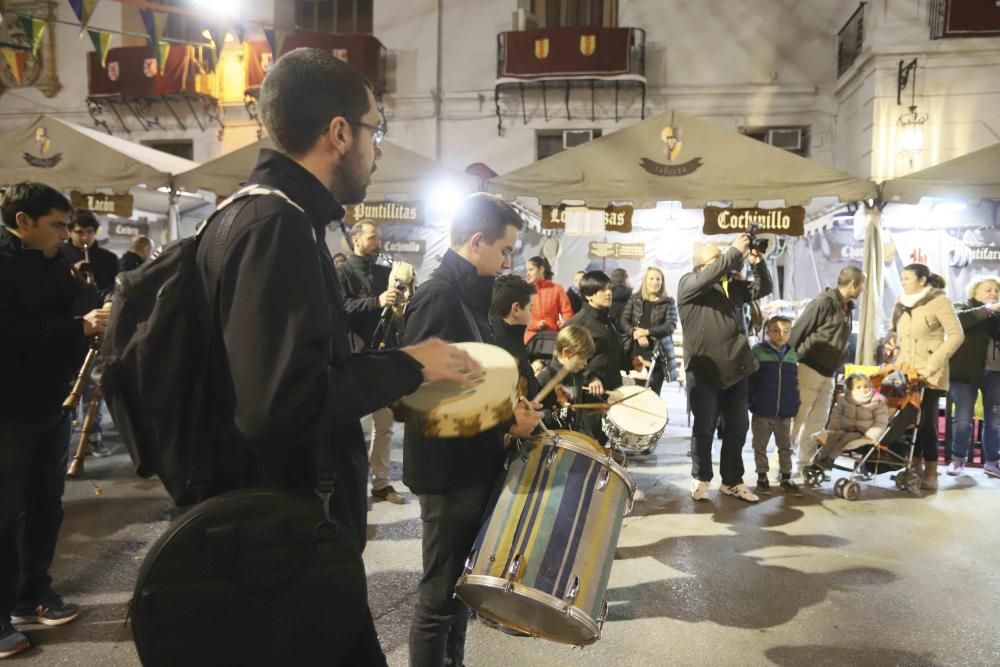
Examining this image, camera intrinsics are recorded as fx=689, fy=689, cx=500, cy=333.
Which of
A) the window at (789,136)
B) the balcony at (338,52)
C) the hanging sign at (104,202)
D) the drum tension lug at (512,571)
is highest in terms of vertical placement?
the balcony at (338,52)

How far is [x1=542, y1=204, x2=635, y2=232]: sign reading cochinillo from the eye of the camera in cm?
828

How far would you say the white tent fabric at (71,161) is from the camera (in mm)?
9281

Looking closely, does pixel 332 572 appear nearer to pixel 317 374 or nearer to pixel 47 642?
pixel 317 374

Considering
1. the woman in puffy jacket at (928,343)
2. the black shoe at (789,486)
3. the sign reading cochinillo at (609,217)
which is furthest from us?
the sign reading cochinillo at (609,217)

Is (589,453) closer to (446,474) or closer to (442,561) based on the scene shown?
(446,474)

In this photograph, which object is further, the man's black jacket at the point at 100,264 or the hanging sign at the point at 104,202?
the hanging sign at the point at 104,202

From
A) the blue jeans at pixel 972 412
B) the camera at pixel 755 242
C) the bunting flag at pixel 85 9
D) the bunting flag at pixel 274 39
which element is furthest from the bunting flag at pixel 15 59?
the blue jeans at pixel 972 412

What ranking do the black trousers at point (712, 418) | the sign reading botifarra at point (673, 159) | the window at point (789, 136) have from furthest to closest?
the window at point (789, 136), the sign reading botifarra at point (673, 159), the black trousers at point (712, 418)

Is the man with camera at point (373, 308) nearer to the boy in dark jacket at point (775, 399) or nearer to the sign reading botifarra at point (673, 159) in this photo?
the boy in dark jacket at point (775, 399)

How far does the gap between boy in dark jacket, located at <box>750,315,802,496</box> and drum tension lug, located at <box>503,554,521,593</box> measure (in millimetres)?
4656

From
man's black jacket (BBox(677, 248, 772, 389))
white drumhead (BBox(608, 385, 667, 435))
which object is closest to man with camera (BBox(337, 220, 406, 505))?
white drumhead (BBox(608, 385, 667, 435))

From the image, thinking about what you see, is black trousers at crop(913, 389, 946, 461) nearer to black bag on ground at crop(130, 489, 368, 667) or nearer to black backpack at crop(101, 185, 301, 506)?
black bag on ground at crop(130, 489, 368, 667)

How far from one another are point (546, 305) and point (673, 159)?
90.8 inches

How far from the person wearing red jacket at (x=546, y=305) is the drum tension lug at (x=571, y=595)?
5.24m
